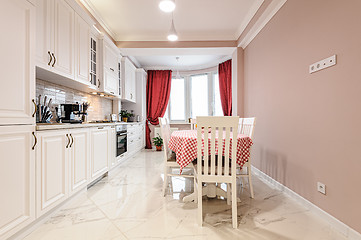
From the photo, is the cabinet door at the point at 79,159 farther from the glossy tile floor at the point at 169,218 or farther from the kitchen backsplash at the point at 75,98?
the kitchen backsplash at the point at 75,98

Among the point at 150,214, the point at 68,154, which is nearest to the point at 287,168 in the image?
the point at 150,214

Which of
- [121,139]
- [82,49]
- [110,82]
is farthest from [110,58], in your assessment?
[121,139]

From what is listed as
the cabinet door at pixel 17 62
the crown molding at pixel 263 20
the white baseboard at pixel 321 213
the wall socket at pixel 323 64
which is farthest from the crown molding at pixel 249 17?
the cabinet door at pixel 17 62

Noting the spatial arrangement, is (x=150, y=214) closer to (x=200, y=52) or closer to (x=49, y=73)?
(x=49, y=73)

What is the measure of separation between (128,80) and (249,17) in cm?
314

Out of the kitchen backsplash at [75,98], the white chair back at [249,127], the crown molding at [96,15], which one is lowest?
the white chair back at [249,127]

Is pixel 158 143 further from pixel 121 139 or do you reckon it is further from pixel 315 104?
pixel 315 104

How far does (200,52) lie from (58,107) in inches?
122

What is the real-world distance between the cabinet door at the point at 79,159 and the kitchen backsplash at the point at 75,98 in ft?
2.34

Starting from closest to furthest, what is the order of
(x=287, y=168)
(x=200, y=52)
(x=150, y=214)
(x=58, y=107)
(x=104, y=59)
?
(x=150, y=214)
(x=287, y=168)
(x=58, y=107)
(x=104, y=59)
(x=200, y=52)

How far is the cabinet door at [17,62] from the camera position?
1291mm

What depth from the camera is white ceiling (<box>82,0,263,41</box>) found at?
118 inches

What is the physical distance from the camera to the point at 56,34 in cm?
210

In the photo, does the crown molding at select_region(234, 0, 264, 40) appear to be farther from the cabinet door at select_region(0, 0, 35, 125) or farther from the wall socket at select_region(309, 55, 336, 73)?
the cabinet door at select_region(0, 0, 35, 125)
